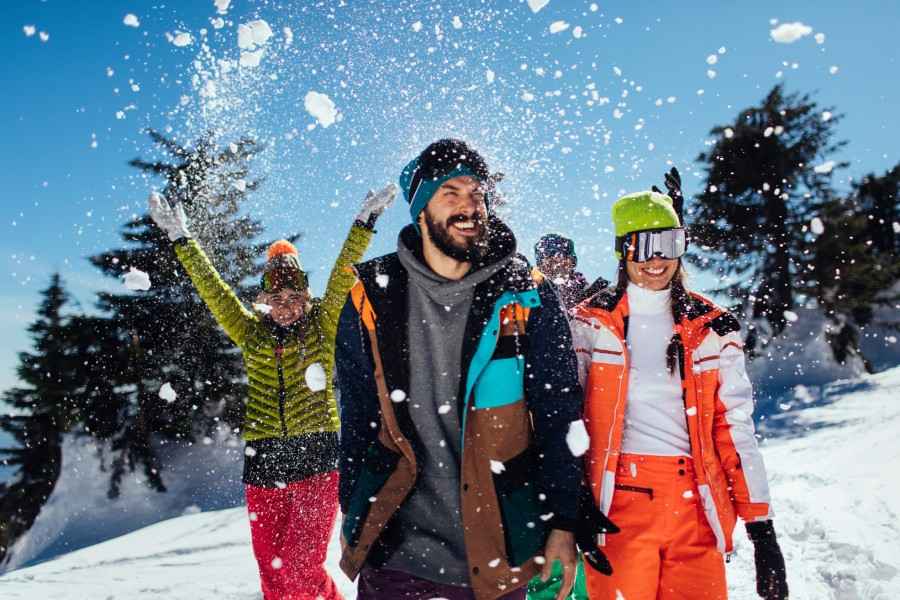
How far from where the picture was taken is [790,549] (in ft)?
19.2

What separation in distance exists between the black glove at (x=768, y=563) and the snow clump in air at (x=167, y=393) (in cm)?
1564

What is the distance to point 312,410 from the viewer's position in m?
4.13

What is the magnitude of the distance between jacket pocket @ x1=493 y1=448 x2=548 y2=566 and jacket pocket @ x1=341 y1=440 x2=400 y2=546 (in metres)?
0.40

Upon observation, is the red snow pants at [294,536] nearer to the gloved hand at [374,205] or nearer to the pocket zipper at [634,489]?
the gloved hand at [374,205]

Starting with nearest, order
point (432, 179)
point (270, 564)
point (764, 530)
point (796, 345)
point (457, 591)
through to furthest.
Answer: point (457, 591) → point (432, 179) → point (764, 530) → point (270, 564) → point (796, 345)

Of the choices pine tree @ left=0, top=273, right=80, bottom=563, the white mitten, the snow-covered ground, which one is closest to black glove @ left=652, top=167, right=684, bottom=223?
→ the white mitten

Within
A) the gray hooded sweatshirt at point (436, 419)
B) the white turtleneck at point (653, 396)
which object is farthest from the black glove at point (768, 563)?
the gray hooded sweatshirt at point (436, 419)

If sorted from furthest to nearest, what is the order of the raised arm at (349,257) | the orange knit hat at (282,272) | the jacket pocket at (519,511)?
the raised arm at (349,257) → the orange knit hat at (282,272) → the jacket pocket at (519,511)

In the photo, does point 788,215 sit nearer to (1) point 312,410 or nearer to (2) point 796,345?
(2) point 796,345

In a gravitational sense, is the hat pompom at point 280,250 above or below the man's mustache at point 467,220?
above

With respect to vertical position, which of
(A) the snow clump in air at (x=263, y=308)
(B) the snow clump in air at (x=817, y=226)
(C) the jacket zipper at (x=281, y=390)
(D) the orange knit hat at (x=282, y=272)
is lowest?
(C) the jacket zipper at (x=281, y=390)

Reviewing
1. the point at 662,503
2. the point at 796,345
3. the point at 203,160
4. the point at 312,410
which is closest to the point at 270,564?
the point at 312,410

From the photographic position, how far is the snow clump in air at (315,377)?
4.16 m

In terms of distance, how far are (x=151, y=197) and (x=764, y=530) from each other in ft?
14.6
